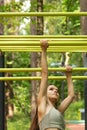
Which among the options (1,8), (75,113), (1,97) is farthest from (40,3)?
(75,113)

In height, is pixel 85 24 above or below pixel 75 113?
above

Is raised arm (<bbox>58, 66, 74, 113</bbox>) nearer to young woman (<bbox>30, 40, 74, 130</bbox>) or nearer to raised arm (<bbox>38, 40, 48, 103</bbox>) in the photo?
young woman (<bbox>30, 40, 74, 130</bbox>)

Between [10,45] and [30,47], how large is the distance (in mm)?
300

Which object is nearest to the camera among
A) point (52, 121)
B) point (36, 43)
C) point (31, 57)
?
point (52, 121)

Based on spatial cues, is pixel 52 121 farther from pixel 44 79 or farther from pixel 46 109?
pixel 44 79

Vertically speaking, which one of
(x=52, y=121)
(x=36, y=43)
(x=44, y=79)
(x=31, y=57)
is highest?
(x=36, y=43)

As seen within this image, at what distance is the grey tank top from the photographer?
3811 mm

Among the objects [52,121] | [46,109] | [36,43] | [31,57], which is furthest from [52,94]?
[31,57]

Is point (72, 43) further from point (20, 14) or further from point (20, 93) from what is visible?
point (20, 93)

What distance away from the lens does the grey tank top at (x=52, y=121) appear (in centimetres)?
381

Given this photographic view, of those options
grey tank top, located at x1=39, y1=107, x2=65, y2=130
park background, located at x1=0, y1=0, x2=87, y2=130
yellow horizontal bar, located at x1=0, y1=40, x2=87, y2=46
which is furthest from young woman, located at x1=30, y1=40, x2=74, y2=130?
park background, located at x1=0, y1=0, x2=87, y2=130

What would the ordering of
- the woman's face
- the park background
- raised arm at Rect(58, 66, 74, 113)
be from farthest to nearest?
the park background, raised arm at Rect(58, 66, 74, 113), the woman's face

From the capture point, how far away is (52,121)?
Result: 3.82 m

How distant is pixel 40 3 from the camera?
834cm
